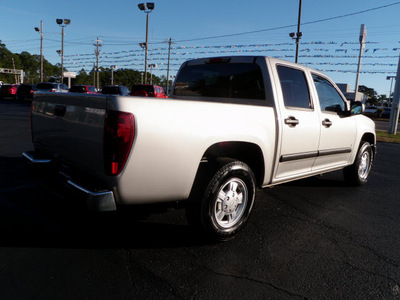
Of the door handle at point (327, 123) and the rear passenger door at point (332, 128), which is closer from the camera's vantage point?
the door handle at point (327, 123)

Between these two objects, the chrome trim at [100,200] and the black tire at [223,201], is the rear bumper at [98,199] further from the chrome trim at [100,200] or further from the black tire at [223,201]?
the black tire at [223,201]

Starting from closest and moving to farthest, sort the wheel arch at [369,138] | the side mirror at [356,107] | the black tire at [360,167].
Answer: the side mirror at [356,107] → the black tire at [360,167] → the wheel arch at [369,138]

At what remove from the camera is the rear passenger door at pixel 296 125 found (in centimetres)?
354

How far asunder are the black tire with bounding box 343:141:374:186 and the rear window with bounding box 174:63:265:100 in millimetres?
2668

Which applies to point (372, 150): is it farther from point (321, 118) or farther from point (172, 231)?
point (172, 231)

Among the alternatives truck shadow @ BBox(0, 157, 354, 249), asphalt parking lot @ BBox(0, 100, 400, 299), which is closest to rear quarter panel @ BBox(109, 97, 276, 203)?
truck shadow @ BBox(0, 157, 354, 249)

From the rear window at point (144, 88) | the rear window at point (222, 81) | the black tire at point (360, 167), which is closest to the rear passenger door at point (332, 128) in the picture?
the black tire at point (360, 167)

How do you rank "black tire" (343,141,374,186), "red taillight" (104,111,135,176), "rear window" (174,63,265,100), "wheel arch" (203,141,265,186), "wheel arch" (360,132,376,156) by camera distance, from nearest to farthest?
"red taillight" (104,111,135,176) → "wheel arch" (203,141,265,186) → "rear window" (174,63,265,100) → "black tire" (343,141,374,186) → "wheel arch" (360,132,376,156)

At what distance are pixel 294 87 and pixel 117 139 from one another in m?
2.54

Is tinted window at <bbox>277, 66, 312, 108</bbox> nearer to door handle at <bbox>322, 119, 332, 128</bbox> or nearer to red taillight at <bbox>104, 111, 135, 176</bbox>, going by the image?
door handle at <bbox>322, 119, 332, 128</bbox>

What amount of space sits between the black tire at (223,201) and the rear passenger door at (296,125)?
0.65 meters

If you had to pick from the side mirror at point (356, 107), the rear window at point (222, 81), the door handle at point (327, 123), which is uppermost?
the rear window at point (222, 81)

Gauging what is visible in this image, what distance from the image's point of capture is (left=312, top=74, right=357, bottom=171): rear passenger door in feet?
14.0

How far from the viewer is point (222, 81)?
4.06 metres
